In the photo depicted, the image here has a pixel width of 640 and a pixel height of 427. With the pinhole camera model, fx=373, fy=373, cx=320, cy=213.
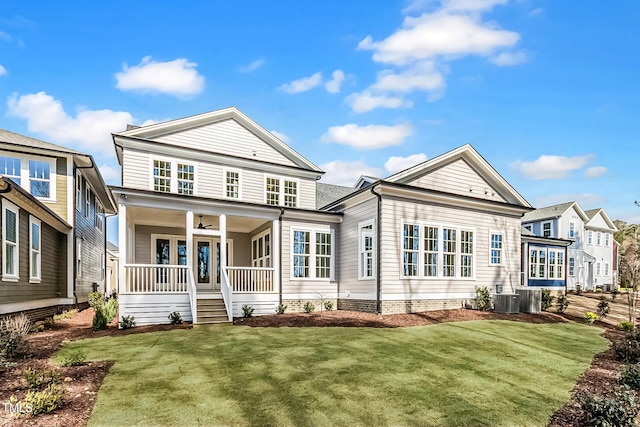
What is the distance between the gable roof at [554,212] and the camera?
30666 mm

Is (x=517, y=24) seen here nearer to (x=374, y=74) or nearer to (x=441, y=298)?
(x=374, y=74)

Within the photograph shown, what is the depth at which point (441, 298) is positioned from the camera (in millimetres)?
14430

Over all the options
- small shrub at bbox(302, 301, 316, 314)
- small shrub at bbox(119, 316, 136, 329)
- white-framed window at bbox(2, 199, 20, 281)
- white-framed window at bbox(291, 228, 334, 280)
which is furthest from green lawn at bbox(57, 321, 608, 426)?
white-framed window at bbox(291, 228, 334, 280)

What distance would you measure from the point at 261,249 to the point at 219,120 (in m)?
6.02

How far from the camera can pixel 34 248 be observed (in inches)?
482

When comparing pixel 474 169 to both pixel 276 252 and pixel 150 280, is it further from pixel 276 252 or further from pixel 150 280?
pixel 150 280

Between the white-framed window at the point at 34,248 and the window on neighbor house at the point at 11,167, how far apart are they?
265cm

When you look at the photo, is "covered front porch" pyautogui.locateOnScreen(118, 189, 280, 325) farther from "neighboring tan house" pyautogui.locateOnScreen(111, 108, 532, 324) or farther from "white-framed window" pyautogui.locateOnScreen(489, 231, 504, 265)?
"white-framed window" pyautogui.locateOnScreen(489, 231, 504, 265)

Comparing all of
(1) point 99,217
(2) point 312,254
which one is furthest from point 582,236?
(1) point 99,217

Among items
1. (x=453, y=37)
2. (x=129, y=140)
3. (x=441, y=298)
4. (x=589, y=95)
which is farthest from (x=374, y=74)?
(x=129, y=140)

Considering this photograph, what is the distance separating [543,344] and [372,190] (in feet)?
22.8

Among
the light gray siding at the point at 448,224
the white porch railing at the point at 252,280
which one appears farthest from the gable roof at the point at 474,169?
the white porch railing at the point at 252,280

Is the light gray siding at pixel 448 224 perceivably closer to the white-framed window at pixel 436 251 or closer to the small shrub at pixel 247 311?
the white-framed window at pixel 436 251

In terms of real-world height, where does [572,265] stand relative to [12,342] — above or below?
below
